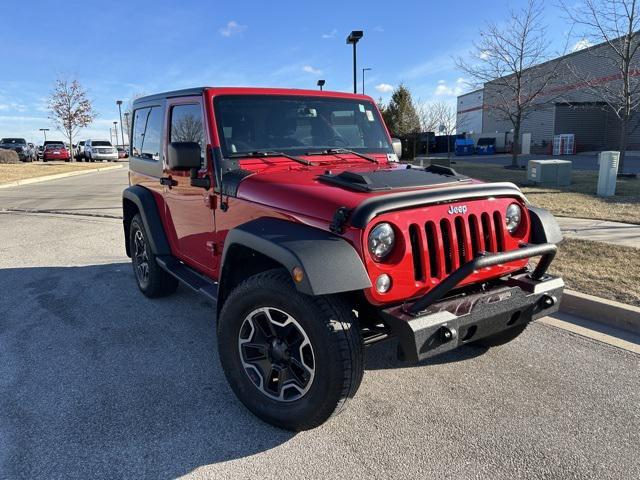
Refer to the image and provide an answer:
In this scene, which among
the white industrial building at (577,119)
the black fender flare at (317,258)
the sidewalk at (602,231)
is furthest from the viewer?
the white industrial building at (577,119)

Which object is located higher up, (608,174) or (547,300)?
(608,174)

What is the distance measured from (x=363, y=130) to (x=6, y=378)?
329cm

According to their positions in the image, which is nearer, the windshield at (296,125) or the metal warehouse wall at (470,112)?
the windshield at (296,125)

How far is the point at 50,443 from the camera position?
272cm

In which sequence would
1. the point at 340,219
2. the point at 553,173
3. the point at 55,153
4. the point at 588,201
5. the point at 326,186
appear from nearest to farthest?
1. the point at 340,219
2. the point at 326,186
3. the point at 588,201
4. the point at 553,173
5. the point at 55,153

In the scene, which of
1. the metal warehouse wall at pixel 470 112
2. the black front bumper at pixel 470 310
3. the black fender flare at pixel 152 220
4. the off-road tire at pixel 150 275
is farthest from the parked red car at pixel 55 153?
the black front bumper at pixel 470 310

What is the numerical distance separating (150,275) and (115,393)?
1815 mm

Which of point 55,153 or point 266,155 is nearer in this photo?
point 266,155

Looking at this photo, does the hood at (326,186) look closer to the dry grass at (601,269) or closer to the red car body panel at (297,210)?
the red car body panel at (297,210)

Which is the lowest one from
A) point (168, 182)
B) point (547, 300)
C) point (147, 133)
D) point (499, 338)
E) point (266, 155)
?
point (499, 338)

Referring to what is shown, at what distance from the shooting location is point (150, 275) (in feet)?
16.1

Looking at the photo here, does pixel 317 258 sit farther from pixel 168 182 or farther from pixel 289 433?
pixel 168 182

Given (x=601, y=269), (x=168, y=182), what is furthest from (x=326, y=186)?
(x=601, y=269)

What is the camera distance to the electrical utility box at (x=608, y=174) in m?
10.9
